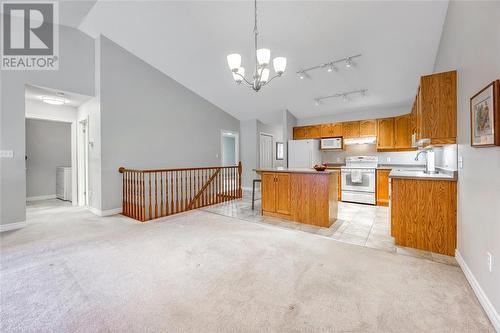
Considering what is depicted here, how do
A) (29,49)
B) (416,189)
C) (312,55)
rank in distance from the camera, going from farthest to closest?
(312,55) → (29,49) → (416,189)

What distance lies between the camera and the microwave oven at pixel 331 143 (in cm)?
572

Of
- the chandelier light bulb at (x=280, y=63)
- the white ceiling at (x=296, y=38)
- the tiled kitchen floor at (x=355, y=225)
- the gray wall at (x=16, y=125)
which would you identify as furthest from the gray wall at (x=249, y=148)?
the gray wall at (x=16, y=125)

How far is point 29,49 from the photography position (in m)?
3.66

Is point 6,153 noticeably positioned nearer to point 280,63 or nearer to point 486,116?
point 280,63

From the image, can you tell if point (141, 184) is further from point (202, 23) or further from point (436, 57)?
point (436, 57)

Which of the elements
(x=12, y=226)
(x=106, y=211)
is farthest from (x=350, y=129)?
(x=12, y=226)

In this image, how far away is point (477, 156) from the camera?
182cm

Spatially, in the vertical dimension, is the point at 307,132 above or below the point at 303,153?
above

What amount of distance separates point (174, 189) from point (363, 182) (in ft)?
15.3

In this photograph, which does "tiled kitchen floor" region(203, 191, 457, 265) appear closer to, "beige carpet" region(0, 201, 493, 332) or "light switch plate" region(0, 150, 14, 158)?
"beige carpet" region(0, 201, 493, 332)

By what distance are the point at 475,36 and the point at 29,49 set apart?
6.04 m

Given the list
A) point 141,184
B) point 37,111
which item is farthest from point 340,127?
point 37,111

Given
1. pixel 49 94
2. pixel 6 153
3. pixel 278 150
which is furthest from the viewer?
pixel 278 150

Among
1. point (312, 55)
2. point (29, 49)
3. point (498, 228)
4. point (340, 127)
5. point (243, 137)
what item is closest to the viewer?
point (498, 228)
